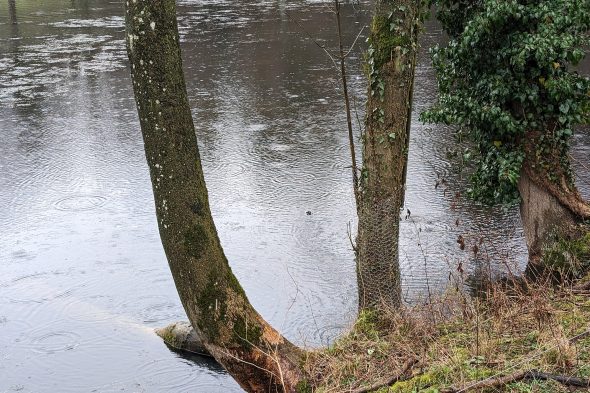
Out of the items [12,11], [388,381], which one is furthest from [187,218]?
[12,11]

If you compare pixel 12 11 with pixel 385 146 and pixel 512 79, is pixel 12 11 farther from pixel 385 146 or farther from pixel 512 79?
pixel 385 146

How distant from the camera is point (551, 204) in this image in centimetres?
935

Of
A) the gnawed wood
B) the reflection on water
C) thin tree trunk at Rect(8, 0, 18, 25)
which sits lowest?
the gnawed wood

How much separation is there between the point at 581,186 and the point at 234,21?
19.3 metres

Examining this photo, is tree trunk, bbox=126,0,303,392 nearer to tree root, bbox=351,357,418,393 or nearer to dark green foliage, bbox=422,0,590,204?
tree root, bbox=351,357,418,393

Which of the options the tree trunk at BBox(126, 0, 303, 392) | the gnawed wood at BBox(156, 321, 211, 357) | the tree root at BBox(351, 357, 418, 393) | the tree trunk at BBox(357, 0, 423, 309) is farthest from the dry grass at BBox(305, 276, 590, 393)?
the gnawed wood at BBox(156, 321, 211, 357)

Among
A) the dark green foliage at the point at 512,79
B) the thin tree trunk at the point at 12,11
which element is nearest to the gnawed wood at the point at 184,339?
the dark green foliage at the point at 512,79

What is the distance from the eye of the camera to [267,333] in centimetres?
665

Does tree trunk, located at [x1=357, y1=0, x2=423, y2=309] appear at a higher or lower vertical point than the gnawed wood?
higher

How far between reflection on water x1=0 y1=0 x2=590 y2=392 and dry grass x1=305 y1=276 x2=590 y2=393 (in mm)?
843

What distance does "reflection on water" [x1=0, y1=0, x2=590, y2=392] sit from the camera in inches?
358

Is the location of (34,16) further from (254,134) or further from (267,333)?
(267,333)

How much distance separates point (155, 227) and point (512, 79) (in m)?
5.68

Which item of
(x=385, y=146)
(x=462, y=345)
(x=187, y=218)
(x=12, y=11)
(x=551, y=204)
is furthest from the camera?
(x=12, y=11)
